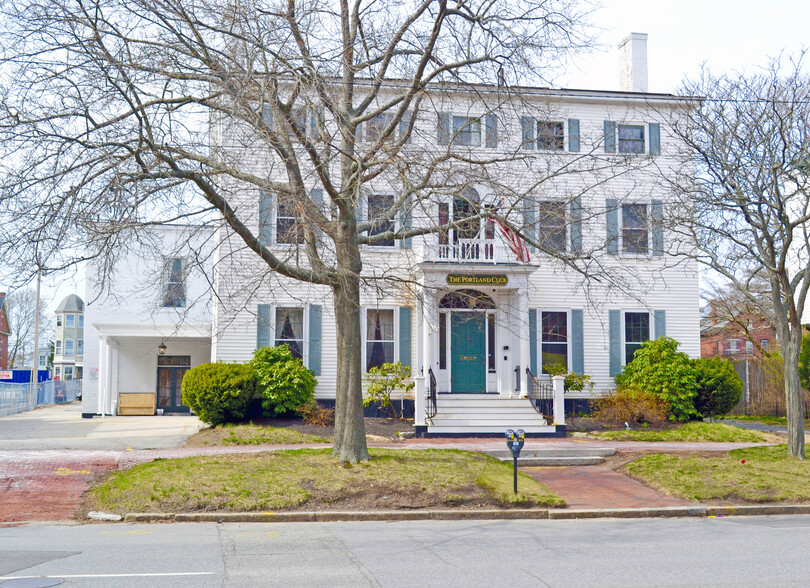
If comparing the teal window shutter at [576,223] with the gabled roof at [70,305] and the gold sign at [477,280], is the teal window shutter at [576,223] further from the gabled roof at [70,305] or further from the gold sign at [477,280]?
the gabled roof at [70,305]

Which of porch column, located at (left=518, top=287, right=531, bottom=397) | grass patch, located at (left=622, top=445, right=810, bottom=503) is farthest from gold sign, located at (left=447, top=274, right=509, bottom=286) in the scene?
grass patch, located at (left=622, top=445, right=810, bottom=503)

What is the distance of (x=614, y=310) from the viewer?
78.0ft

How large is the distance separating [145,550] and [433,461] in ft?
20.4

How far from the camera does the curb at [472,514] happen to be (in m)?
11.2

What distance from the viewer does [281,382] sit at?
20.6m

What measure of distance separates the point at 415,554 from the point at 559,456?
936 centimetres

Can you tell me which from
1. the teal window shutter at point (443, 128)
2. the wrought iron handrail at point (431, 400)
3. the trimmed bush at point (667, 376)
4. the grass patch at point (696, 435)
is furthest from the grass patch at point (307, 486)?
the trimmed bush at point (667, 376)

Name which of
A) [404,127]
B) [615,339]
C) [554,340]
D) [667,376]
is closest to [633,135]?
[615,339]

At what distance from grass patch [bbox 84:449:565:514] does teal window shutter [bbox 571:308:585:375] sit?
9914mm

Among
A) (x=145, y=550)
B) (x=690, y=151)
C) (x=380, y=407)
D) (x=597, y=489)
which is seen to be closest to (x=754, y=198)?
(x=690, y=151)

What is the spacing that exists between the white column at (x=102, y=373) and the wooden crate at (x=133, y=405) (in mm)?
995

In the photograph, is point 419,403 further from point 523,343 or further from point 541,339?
point 541,339

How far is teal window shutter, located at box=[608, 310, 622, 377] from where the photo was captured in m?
23.5

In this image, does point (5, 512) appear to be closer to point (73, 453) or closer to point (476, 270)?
point (73, 453)
